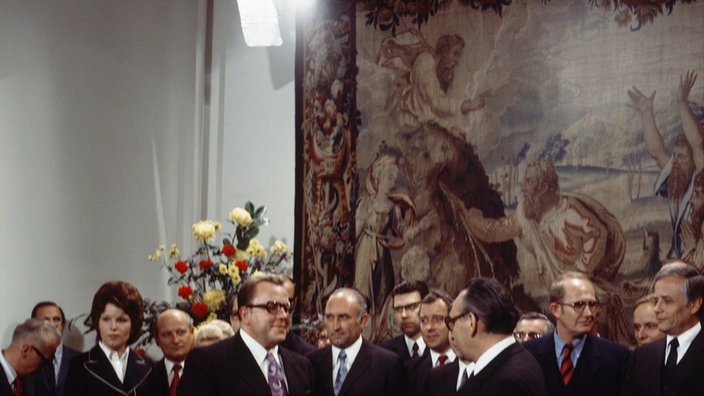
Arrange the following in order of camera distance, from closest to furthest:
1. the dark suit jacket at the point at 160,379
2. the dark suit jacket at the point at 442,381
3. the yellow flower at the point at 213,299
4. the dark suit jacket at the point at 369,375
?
the dark suit jacket at the point at 442,381, the dark suit jacket at the point at 369,375, the dark suit jacket at the point at 160,379, the yellow flower at the point at 213,299

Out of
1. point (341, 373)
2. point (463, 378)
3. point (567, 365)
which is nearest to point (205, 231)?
point (341, 373)

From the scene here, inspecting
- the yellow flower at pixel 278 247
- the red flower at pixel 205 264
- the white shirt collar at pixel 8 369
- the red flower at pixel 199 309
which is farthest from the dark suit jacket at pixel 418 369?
the yellow flower at pixel 278 247

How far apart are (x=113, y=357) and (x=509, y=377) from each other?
115 inches

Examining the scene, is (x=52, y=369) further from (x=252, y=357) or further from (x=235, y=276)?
(x=252, y=357)

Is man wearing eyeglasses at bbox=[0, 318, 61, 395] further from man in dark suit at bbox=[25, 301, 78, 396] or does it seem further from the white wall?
the white wall

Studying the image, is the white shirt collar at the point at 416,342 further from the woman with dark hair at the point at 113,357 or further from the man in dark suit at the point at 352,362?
the woman with dark hair at the point at 113,357

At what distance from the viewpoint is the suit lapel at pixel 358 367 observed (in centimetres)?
600

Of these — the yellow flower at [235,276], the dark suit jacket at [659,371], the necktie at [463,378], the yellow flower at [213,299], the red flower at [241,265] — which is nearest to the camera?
the necktie at [463,378]

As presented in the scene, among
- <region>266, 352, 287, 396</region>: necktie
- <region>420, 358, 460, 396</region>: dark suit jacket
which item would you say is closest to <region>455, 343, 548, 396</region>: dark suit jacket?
<region>420, 358, 460, 396</region>: dark suit jacket

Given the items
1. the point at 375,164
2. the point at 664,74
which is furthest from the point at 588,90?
the point at 375,164

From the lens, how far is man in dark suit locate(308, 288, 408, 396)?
6.00 metres

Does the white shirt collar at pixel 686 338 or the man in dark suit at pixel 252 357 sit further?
the white shirt collar at pixel 686 338

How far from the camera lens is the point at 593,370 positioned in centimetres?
626

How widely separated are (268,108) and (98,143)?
1.86 metres
